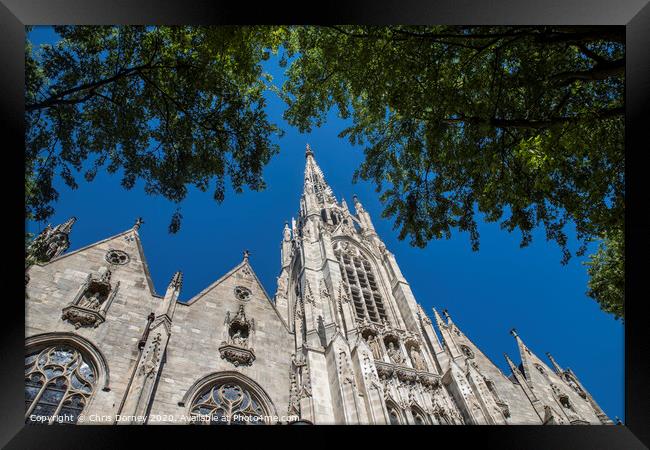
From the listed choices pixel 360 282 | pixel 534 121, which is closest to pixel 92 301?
pixel 534 121

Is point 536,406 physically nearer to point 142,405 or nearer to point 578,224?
point 578,224

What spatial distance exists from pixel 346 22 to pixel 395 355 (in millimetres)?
15640

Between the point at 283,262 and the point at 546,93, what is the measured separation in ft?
82.3

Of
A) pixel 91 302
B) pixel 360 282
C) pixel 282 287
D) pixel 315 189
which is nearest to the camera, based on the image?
pixel 91 302

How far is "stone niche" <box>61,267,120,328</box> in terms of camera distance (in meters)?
11.8

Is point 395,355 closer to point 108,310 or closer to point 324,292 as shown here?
point 324,292

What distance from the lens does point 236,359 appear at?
528 inches

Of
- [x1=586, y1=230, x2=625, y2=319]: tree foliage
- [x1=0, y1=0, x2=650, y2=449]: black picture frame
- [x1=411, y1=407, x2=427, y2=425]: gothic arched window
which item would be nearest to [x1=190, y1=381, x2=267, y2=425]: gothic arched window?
[x1=411, y1=407, x2=427, y2=425]: gothic arched window

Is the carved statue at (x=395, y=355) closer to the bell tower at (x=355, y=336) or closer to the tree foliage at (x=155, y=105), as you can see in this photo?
the bell tower at (x=355, y=336)

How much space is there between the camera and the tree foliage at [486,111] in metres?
6.90

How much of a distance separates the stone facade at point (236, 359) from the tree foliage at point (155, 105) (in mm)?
3218

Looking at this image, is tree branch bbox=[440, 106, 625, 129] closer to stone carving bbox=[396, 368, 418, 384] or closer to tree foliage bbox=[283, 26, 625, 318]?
tree foliage bbox=[283, 26, 625, 318]

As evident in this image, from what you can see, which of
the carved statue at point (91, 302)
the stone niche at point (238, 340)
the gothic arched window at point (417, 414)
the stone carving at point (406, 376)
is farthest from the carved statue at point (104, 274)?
the gothic arched window at point (417, 414)
